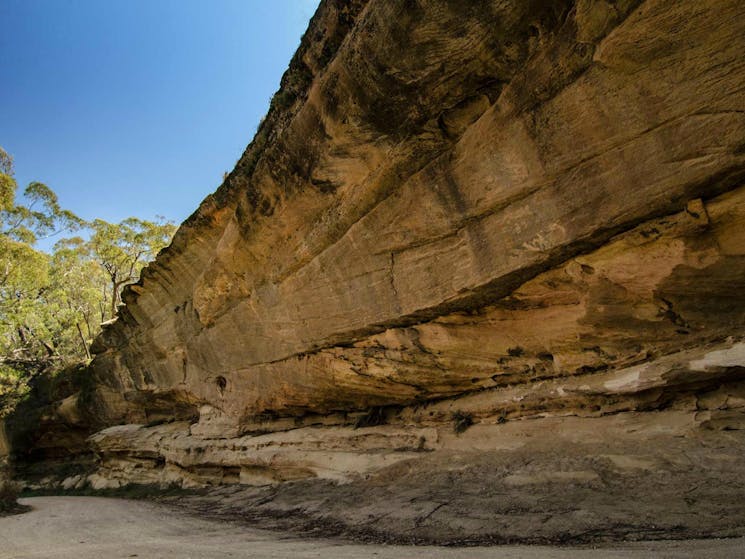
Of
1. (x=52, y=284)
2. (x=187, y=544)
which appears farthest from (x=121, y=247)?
(x=187, y=544)

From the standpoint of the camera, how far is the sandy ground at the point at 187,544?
3.97m

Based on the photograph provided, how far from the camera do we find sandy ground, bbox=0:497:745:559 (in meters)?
3.97

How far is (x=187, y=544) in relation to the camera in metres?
6.38

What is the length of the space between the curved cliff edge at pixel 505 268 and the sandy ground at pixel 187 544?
0.67 meters

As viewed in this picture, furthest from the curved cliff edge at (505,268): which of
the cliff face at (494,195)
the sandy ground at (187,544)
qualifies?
Result: the sandy ground at (187,544)

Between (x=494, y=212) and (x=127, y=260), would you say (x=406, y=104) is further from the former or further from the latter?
(x=127, y=260)

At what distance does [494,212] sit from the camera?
637 centimetres

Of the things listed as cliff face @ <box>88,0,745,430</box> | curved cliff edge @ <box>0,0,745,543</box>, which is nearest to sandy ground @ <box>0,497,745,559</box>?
curved cliff edge @ <box>0,0,745,543</box>

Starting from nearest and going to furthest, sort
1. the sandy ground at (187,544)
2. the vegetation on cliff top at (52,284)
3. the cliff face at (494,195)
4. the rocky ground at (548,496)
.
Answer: the sandy ground at (187,544)
the rocky ground at (548,496)
the cliff face at (494,195)
the vegetation on cliff top at (52,284)

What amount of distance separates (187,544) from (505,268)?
20.2 feet

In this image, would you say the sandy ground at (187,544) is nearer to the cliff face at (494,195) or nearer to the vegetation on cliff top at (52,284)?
the cliff face at (494,195)

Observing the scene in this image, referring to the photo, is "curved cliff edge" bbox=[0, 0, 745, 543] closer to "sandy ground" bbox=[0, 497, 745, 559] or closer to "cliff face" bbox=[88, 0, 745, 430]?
"cliff face" bbox=[88, 0, 745, 430]

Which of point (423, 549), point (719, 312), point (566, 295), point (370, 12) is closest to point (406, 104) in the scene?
point (370, 12)

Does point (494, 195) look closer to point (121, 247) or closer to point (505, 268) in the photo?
point (505, 268)
